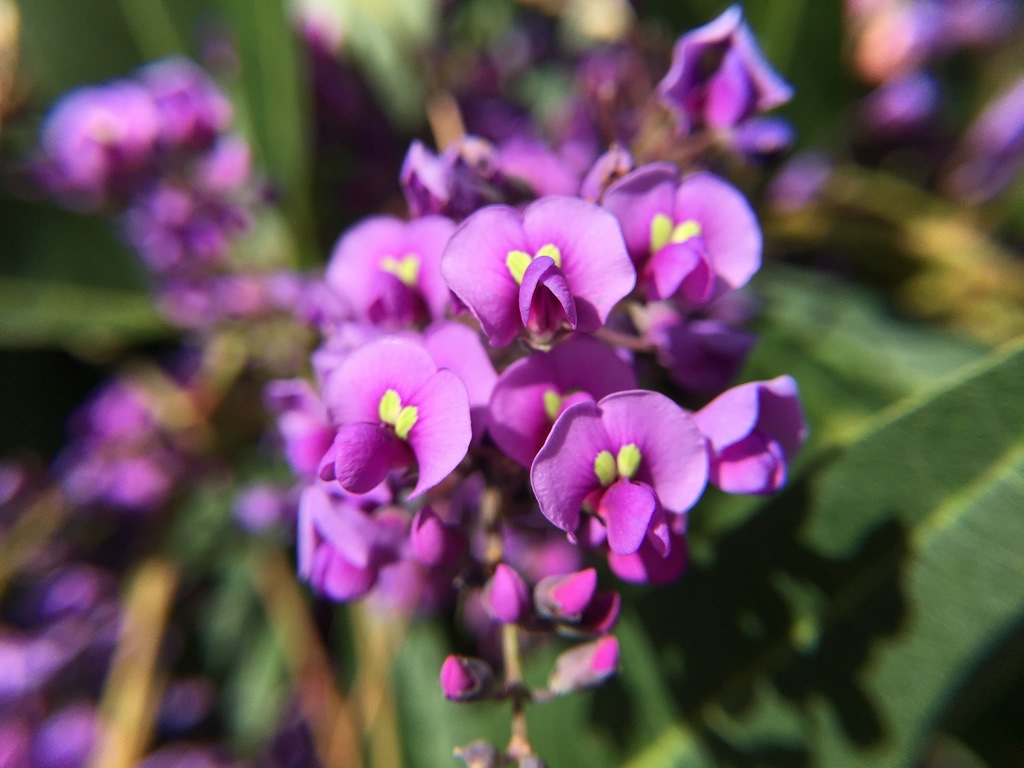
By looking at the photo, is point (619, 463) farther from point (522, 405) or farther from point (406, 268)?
point (406, 268)

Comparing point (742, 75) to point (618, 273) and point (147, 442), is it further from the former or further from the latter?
point (147, 442)

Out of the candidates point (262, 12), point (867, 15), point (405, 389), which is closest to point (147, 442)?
point (262, 12)

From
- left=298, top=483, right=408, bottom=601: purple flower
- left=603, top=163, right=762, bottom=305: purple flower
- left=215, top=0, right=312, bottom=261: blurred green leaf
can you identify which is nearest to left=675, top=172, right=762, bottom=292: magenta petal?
left=603, top=163, right=762, bottom=305: purple flower

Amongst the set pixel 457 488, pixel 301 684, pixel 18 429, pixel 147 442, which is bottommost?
pixel 301 684

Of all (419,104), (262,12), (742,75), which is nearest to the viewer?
(742,75)

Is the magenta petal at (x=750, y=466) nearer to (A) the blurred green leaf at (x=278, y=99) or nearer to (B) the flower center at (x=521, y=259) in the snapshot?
(B) the flower center at (x=521, y=259)

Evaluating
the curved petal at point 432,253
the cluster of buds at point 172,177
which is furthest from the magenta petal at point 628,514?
the cluster of buds at point 172,177
